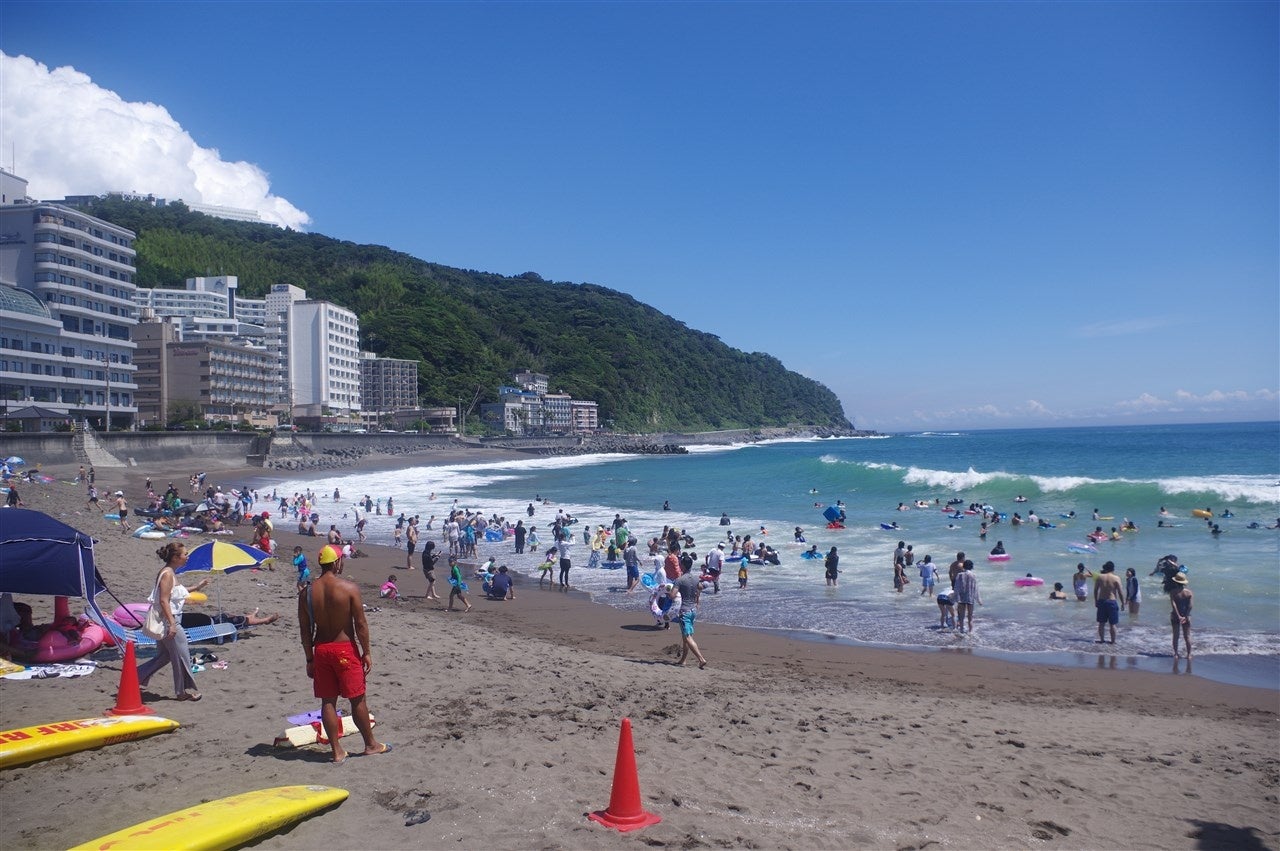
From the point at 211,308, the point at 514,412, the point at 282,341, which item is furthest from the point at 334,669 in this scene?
the point at 211,308

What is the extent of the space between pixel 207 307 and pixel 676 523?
107m

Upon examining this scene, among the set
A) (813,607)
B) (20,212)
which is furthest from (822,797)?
(20,212)

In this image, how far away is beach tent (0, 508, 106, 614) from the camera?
7117 millimetres

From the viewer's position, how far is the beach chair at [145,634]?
7.75 metres

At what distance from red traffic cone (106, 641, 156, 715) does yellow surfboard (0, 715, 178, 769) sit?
27 cm

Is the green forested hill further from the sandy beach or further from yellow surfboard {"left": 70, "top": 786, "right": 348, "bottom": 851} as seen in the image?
yellow surfboard {"left": 70, "top": 786, "right": 348, "bottom": 851}

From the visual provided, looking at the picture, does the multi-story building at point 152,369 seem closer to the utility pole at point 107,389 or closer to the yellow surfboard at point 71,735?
the utility pole at point 107,389

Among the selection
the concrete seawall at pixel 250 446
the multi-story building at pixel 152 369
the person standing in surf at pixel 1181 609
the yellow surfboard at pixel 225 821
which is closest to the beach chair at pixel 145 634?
the yellow surfboard at pixel 225 821

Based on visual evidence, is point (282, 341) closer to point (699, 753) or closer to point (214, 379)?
point (214, 379)

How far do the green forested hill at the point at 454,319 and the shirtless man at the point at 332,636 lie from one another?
11928 cm

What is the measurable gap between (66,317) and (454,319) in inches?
3505

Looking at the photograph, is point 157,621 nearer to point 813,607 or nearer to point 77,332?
point 813,607

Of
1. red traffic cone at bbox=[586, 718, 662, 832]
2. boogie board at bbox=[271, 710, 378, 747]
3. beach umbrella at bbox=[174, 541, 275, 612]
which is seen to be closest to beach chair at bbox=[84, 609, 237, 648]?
beach umbrella at bbox=[174, 541, 275, 612]

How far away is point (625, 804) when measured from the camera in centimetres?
459
